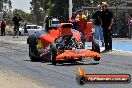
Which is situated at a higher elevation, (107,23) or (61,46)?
(107,23)

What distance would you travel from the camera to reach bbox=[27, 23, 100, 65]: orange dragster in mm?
13008

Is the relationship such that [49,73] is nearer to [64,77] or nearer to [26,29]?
[64,77]

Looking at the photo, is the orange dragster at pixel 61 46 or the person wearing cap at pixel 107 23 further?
the person wearing cap at pixel 107 23

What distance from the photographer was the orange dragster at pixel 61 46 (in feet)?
42.7

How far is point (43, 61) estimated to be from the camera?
1512 centimetres

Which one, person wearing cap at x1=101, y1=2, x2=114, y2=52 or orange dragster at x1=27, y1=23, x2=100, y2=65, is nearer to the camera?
orange dragster at x1=27, y1=23, x2=100, y2=65

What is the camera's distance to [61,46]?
535 inches

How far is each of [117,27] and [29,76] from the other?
2794 cm

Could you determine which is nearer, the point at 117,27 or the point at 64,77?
the point at 64,77

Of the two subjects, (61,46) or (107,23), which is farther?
(107,23)

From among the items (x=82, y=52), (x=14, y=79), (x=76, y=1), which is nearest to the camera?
(x=14, y=79)

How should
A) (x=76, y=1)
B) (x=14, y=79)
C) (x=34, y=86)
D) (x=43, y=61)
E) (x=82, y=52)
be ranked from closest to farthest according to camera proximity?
(x=34, y=86)
(x=14, y=79)
(x=82, y=52)
(x=43, y=61)
(x=76, y=1)

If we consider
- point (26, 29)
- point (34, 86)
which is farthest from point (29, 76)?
point (26, 29)

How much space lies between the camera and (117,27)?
125ft
